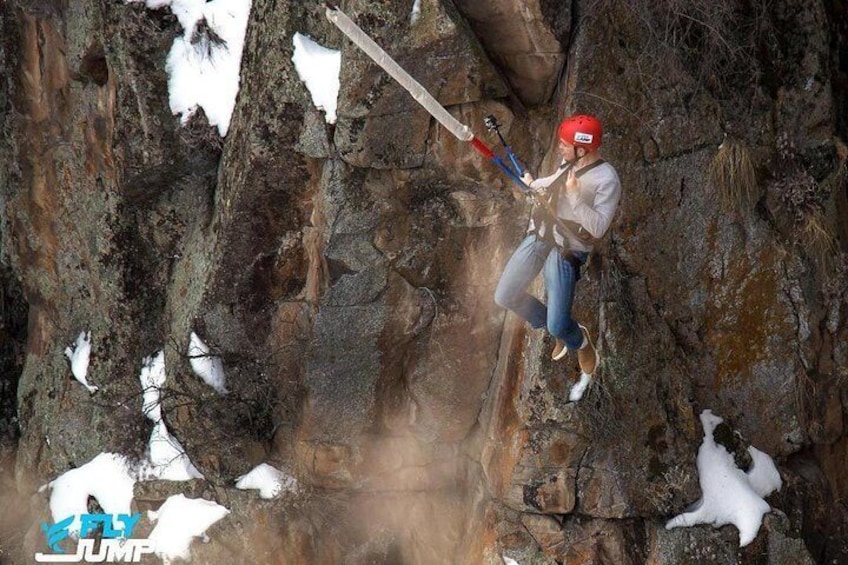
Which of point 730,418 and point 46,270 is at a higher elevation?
point 46,270

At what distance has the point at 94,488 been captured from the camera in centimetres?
1093

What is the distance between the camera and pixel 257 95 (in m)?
9.12

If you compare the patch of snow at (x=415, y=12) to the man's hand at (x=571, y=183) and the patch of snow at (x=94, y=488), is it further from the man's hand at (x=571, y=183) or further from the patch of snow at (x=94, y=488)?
the patch of snow at (x=94, y=488)

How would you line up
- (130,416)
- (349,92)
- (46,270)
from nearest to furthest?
(349,92) → (130,416) → (46,270)

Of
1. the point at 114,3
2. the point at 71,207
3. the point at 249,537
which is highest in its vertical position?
the point at 114,3

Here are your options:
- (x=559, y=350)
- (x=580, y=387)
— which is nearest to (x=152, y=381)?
(x=580, y=387)

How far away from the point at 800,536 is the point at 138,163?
7.02m

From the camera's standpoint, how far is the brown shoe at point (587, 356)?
781cm

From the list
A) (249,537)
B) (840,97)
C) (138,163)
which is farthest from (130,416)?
(840,97)

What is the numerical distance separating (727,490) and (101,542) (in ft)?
21.1

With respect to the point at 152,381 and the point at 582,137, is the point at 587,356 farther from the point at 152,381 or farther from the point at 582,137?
the point at 152,381

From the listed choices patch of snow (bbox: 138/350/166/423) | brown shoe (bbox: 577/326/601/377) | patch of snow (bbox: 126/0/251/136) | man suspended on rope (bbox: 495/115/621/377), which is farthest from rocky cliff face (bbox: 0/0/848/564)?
man suspended on rope (bbox: 495/115/621/377)

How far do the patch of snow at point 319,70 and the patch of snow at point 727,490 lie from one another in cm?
431

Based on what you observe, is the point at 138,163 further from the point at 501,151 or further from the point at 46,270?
the point at 501,151
